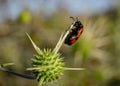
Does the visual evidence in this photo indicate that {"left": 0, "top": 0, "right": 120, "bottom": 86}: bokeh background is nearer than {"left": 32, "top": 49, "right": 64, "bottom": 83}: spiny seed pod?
No

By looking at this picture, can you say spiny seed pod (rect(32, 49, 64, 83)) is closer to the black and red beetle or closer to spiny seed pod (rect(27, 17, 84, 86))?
spiny seed pod (rect(27, 17, 84, 86))

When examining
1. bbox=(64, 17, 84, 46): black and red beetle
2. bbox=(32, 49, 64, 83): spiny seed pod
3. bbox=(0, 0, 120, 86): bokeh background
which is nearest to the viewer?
bbox=(32, 49, 64, 83): spiny seed pod

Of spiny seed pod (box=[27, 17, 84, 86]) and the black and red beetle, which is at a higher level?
the black and red beetle

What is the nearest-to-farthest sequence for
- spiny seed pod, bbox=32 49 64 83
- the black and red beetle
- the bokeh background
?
spiny seed pod, bbox=32 49 64 83 < the black and red beetle < the bokeh background

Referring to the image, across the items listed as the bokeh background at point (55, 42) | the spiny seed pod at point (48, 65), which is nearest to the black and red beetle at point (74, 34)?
the spiny seed pod at point (48, 65)

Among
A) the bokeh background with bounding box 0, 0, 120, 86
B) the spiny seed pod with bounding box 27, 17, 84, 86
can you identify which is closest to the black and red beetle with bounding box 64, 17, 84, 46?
the spiny seed pod with bounding box 27, 17, 84, 86

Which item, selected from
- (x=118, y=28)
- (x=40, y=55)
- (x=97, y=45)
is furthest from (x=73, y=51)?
(x=40, y=55)

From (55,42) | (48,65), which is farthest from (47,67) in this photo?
(55,42)

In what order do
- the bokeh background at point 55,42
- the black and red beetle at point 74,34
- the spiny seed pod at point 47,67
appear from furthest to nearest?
the bokeh background at point 55,42 → the black and red beetle at point 74,34 → the spiny seed pod at point 47,67

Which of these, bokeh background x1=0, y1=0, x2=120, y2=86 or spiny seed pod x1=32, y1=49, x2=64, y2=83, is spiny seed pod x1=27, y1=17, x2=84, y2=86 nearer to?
spiny seed pod x1=32, y1=49, x2=64, y2=83

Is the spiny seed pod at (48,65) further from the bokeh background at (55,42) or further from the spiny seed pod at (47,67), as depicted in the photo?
the bokeh background at (55,42)
